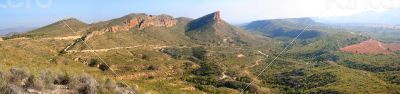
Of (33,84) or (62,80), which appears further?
(62,80)

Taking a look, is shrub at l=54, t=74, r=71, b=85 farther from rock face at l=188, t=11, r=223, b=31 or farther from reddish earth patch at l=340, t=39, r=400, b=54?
rock face at l=188, t=11, r=223, b=31

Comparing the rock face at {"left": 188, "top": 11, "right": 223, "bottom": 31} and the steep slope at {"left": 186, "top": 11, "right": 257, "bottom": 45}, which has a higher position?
the rock face at {"left": 188, "top": 11, "right": 223, "bottom": 31}

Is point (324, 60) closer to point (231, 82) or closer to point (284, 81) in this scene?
point (284, 81)

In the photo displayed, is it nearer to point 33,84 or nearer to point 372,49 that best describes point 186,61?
point 372,49

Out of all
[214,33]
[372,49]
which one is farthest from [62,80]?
[214,33]

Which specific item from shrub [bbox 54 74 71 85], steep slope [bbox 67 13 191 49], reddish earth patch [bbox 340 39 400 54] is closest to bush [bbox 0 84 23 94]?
shrub [bbox 54 74 71 85]

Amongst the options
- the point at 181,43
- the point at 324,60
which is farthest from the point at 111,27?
the point at 324,60

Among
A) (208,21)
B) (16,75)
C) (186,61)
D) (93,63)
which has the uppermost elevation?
(16,75)
